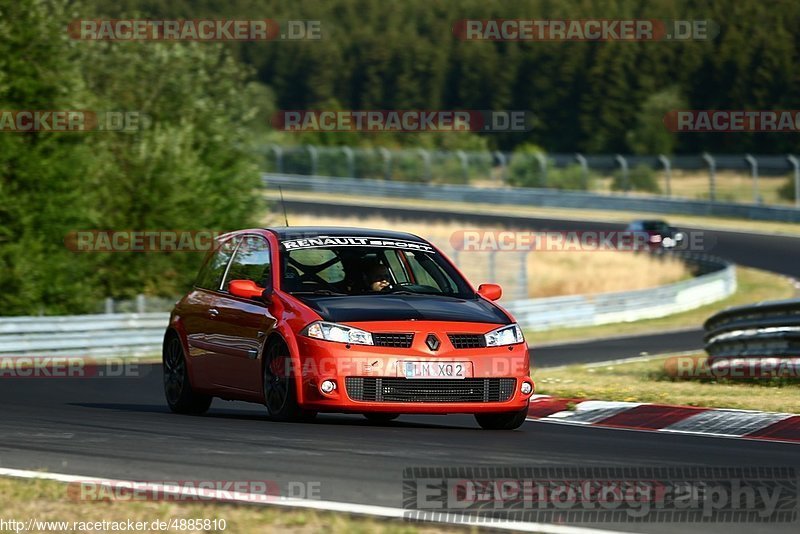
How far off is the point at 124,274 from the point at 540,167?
31771mm

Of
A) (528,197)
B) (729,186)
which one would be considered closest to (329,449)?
(528,197)

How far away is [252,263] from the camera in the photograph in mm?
11594

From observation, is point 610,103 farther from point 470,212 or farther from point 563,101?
point 470,212

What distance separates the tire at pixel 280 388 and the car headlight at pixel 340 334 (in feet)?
1.02

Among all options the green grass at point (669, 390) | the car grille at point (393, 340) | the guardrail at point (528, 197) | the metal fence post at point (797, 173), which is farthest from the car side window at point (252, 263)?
the guardrail at point (528, 197)

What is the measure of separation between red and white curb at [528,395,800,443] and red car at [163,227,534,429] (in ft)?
3.85

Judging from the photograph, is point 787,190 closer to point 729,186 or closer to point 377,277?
point 729,186

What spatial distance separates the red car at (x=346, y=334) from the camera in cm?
1023

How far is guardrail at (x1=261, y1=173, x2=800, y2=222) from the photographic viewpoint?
178 ft

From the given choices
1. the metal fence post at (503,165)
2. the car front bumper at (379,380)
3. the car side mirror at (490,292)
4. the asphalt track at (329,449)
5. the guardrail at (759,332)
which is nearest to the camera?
the asphalt track at (329,449)

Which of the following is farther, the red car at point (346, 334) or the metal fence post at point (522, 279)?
the metal fence post at point (522, 279)

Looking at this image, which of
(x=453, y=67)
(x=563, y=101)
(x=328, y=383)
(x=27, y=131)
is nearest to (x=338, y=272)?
(x=328, y=383)

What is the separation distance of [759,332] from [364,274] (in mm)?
7077

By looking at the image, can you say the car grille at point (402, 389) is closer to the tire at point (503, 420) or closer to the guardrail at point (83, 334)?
the tire at point (503, 420)
